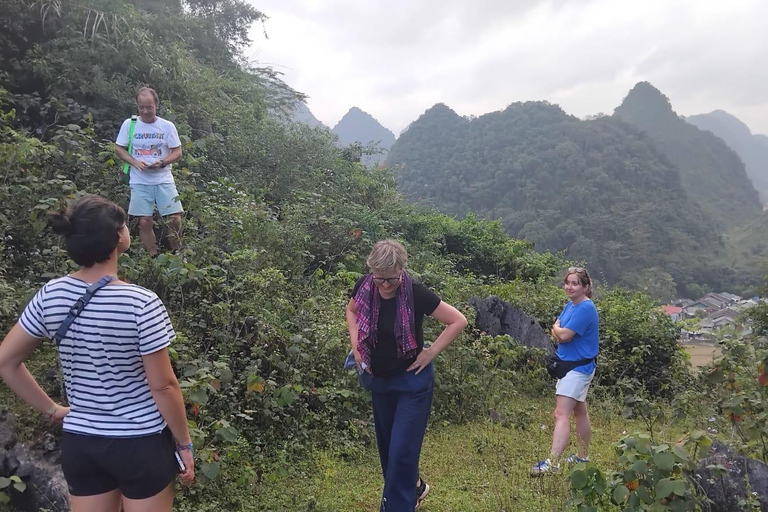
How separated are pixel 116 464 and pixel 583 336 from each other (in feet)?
10.3

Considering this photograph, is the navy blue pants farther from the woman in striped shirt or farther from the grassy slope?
the woman in striped shirt

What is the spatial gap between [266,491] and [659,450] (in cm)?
243

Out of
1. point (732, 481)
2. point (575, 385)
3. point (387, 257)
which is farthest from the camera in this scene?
point (575, 385)

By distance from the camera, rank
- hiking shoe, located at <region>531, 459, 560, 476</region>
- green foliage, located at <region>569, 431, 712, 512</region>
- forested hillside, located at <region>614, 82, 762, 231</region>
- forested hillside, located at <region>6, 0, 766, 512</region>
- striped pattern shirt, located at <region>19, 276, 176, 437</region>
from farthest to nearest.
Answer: forested hillside, located at <region>614, 82, 762, 231</region> → forested hillside, located at <region>6, 0, 766, 512</region> → hiking shoe, located at <region>531, 459, 560, 476</region> → green foliage, located at <region>569, 431, 712, 512</region> → striped pattern shirt, located at <region>19, 276, 176, 437</region>

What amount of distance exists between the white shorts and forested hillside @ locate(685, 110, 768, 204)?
346 feet

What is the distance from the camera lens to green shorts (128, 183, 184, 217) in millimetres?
5203

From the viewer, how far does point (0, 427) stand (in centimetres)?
321

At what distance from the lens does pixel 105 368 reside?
187 centimetres

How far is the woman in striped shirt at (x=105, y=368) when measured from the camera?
1.84 meters

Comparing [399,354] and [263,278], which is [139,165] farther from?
[399,354]

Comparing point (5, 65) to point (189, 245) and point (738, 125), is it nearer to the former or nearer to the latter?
point (189, 245)

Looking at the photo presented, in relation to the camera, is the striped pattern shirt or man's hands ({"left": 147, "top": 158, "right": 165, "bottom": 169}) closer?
the striped pattern shirt

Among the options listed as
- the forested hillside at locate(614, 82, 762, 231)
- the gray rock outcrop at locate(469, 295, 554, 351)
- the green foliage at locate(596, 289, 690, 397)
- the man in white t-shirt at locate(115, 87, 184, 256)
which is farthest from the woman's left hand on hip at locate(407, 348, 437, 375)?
the forested hillside at locate(614, 82, 762, 231)

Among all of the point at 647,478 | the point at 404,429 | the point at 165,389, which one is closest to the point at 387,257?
the point at 404,429
